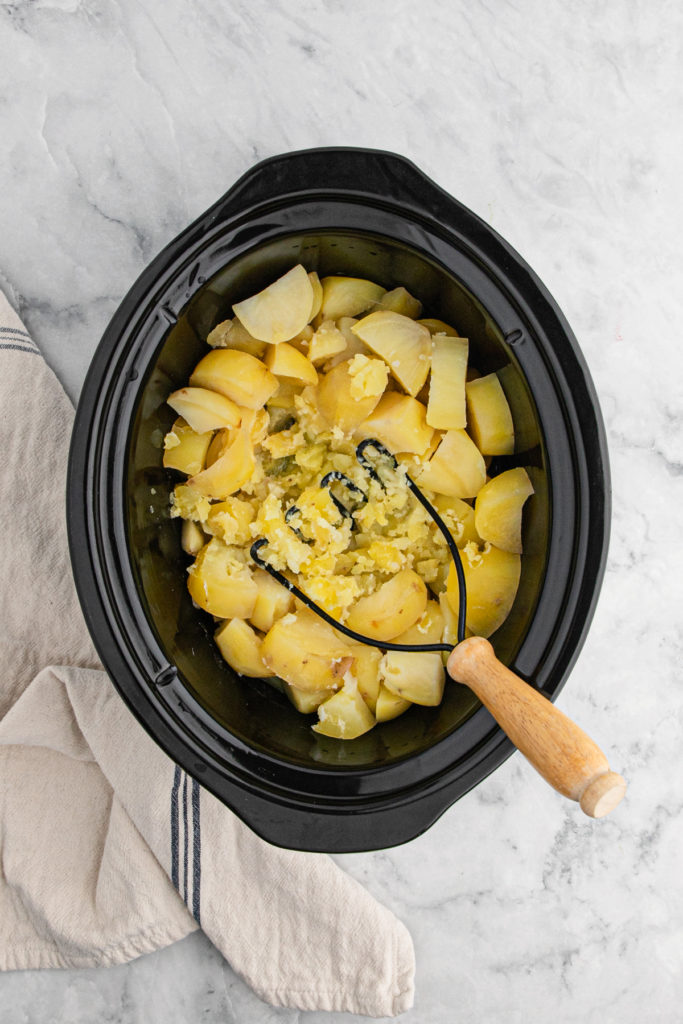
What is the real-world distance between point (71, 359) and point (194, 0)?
467 mm

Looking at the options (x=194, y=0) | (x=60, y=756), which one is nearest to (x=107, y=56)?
(x=194, y=0)

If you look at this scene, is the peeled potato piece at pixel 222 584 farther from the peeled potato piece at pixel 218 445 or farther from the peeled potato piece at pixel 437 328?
the peeled potato piece at pixel 437 328

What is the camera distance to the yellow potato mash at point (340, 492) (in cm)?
84

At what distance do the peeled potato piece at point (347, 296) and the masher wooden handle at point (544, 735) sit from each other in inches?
15.6

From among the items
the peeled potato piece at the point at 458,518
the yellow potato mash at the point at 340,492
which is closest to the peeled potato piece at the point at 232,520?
the yellow potato mash at the point at 340,492

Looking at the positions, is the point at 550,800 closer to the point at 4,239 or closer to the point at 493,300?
the point at 493,300

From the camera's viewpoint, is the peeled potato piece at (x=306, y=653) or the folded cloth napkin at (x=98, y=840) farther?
the folded cloth napkin at (x=98, y=840)

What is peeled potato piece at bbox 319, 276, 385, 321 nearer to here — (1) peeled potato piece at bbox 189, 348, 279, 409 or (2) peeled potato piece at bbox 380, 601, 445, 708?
(1) peeled potato piece at bbox 189, 348, 279, 409

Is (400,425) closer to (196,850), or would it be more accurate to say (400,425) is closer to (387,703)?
(387,703)

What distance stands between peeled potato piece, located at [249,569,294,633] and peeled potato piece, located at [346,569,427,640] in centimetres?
7

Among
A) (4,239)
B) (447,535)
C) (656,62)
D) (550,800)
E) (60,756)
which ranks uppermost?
(656,62)

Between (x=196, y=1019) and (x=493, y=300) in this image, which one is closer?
(x=493, y=300)

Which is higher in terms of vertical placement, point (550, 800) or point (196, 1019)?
point (550, 800)

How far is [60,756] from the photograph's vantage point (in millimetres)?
1028
